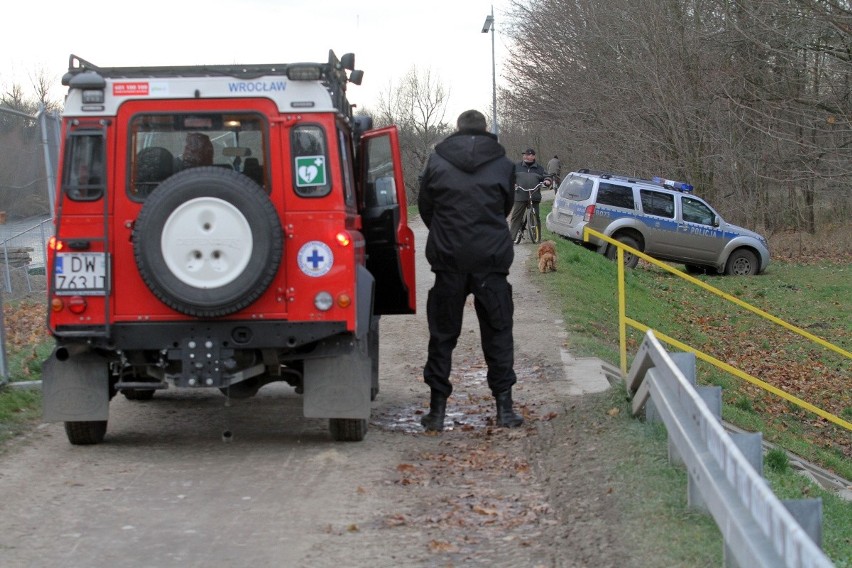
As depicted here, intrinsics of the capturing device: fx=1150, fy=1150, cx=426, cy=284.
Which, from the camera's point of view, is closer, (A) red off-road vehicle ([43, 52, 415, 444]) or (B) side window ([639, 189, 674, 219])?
(A) red off-road vehicle ([43, 52, 415, 444])

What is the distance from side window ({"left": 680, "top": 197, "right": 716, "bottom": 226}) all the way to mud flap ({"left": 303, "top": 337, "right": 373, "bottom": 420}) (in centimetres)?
1948

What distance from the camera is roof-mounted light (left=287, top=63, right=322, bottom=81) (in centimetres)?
745

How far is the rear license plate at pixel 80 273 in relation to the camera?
740 cm

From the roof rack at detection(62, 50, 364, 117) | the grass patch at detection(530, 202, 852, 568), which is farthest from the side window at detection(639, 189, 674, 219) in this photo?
the roof rack at detection(62, 50, 364, 117)

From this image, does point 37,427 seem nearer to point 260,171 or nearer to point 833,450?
point 260,171

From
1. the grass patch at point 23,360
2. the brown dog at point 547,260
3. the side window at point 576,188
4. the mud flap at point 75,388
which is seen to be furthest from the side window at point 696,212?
the mud flap at point 75,388

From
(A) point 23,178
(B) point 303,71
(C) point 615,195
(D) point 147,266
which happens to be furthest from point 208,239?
(C) point 615,195

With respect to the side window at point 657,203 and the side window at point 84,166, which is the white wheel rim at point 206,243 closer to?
the side window at point 84,166

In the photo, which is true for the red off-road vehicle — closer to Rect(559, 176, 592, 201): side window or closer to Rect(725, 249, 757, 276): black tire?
Rect(559, 176, 592, 201): side window

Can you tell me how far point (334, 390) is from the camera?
772 cm

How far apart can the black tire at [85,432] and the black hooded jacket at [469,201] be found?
263cm

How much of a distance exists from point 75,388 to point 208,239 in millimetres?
1536

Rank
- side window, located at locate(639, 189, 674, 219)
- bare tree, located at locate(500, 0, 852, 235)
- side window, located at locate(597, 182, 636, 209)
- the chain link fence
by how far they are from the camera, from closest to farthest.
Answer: the chain link fence
side window, located at locate(597, 182, 636, 209)
side window, located at locate(639, 189, 674, 219)
bare tree, located at locate(500, 0, 852, 235)

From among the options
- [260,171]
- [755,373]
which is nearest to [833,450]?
[755,373]
